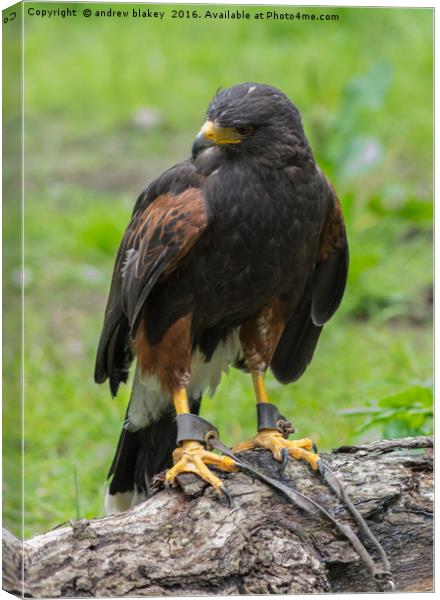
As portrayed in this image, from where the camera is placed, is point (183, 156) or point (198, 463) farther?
point (183, 156)

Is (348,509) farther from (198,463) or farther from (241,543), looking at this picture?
(198,463)

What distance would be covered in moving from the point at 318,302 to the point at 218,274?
725mm

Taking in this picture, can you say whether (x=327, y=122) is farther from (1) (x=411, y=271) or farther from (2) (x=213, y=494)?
(2) (x=213, y=494)

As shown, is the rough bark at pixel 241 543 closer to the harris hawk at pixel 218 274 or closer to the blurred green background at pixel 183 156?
the harris hawk at pixel 218 274

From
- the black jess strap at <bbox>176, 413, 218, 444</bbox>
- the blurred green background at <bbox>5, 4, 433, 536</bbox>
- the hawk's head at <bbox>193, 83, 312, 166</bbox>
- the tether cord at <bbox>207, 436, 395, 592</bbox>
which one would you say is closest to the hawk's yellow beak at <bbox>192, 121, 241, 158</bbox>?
the hawk's head at <bbox>193, 83, 312, 166</bbox>

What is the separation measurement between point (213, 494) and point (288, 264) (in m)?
1.02

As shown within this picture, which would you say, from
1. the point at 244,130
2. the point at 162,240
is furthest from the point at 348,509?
the point at 244,130

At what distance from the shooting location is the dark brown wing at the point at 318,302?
4926 mm

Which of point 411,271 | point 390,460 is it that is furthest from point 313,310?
point 411,271

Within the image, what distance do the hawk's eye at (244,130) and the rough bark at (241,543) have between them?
1364 millimetres

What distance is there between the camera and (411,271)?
25.6 ft

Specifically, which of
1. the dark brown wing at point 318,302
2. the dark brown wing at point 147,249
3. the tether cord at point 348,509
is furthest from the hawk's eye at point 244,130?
the tether cord at point 348,509

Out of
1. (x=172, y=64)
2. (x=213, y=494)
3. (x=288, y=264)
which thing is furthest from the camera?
(x=172, y=64)

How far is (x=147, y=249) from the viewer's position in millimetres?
4574
